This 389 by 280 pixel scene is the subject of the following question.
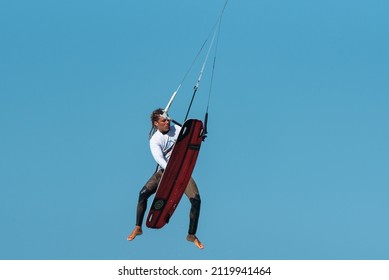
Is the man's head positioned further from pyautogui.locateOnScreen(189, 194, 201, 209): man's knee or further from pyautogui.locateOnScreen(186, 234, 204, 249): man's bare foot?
pyautogui.locateOnScreen(186, 234, 204, 249): man's bare foot

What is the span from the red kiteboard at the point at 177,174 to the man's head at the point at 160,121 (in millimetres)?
340

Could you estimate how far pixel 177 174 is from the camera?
9.93 metres

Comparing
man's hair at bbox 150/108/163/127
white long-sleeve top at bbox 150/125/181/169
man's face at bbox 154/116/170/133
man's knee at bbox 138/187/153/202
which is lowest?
man's knee at bbox 138/187/153/202

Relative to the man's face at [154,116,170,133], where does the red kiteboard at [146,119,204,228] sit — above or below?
below

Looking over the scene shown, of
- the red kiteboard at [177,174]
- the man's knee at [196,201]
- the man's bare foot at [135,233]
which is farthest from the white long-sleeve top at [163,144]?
the man's bare foot at [135,233]

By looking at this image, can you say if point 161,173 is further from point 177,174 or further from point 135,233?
point 135,233

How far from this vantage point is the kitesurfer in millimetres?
9992

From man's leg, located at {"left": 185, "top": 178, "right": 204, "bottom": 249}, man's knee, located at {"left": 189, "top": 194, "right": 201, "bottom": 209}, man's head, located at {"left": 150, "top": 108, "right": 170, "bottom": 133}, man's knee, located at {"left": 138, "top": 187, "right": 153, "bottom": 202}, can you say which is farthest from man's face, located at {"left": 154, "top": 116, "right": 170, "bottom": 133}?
man's knee, located at {"left": 189, "top": 194, "right": 201, "bottom": 209}

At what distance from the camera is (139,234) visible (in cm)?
1027

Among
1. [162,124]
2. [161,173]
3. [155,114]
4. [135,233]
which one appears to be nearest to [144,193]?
[161,173]

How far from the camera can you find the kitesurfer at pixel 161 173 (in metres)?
9.99
